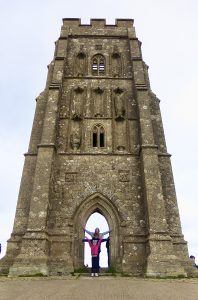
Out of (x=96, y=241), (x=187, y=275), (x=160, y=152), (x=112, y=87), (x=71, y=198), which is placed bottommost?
(x=187, y=275)

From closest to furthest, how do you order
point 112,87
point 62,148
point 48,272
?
point 48,272, point 62,148, point 112,87

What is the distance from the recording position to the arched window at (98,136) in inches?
706

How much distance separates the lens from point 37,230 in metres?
13.4

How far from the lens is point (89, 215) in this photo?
15664 millimetres

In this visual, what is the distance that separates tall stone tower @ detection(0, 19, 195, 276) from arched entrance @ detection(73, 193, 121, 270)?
0.16ft

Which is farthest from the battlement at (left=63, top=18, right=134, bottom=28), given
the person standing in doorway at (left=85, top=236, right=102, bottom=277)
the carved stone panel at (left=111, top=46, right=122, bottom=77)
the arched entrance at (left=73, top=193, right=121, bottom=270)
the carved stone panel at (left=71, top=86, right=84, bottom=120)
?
the person standing in doorway at (left=85, top=236, right=102, bottom=277)

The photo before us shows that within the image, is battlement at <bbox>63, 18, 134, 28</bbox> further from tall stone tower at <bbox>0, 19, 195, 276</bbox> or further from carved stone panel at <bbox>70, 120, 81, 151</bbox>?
carved stone panel at <bbox>70, 120, 81, 151</bbox>

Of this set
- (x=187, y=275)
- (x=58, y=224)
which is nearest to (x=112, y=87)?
(x=58, y=224)

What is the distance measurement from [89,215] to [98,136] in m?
5.03

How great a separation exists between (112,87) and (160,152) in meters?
5.97

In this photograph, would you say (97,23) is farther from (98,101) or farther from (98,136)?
(98,136)

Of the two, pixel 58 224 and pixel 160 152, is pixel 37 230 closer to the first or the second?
pixel 58 224

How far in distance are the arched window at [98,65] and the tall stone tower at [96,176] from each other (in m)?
0.10

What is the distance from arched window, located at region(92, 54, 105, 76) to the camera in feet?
71.9
